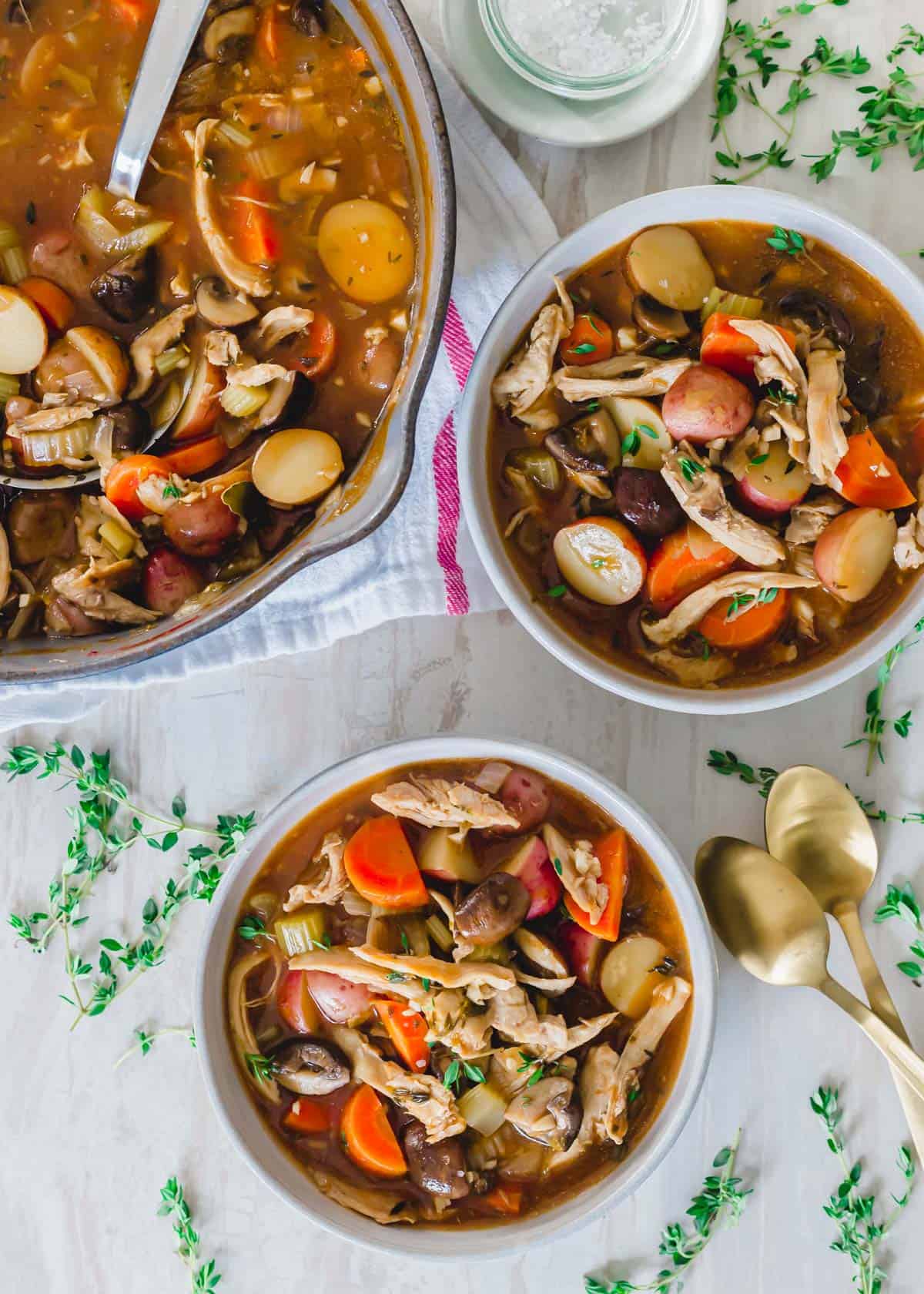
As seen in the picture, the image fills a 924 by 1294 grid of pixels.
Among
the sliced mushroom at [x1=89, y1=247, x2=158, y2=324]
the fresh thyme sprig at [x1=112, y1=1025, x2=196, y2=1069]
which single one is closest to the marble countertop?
the fresh thyme sprig at [x1=112, y1=1025, x2=196, y2=1069]

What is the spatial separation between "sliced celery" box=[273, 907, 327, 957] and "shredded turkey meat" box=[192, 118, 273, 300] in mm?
1028

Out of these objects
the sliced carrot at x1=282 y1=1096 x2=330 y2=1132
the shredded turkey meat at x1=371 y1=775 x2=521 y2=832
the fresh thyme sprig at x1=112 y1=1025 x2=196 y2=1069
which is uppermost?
the shredded turkey meat at x1=371 y1=775 x2=521 y2=832

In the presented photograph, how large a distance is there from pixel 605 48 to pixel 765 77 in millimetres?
311

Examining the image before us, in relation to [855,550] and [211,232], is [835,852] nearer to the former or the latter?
[855,550]

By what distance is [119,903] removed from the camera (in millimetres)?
2199

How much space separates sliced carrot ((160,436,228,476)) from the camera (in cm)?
182

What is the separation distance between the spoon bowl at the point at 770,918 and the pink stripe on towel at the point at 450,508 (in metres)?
0.66

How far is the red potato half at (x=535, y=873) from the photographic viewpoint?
1.92 meters

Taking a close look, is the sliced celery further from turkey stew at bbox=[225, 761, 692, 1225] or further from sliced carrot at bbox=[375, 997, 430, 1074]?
sliced carrot at bbox=[375, 997, 430, 1074]

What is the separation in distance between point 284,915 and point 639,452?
993 mm

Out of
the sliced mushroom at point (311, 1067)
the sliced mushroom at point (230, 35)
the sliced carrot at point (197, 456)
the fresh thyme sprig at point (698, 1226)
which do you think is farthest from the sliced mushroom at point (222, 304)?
the fresh thyme sprig at point (698, 1226)

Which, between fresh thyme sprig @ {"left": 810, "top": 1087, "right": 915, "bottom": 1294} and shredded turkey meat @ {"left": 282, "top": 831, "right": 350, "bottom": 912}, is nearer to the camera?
shredded turkey meat @ {"left": 282, "top": 831, "right": 350, "bottom": 912}

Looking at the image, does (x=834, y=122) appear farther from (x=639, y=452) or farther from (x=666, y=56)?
(x=639, y=452)

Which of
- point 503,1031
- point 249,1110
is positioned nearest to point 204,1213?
point 249,1110
